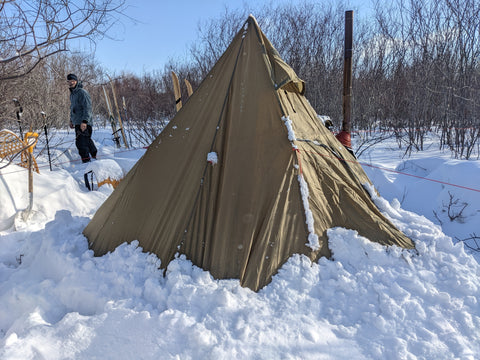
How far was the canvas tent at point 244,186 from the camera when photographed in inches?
92.8

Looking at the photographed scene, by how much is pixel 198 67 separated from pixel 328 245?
12.4 m

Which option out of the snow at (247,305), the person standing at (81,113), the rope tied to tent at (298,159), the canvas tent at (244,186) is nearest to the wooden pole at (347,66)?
the canvas tent at (244,186)

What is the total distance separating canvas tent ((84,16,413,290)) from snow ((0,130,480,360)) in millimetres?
148

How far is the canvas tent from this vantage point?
2357 mm

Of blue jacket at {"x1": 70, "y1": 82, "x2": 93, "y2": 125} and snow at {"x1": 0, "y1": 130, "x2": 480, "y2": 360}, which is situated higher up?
blue jacket at {"x1": 70, "y1": 82, "x2": 93, "y2": 125}

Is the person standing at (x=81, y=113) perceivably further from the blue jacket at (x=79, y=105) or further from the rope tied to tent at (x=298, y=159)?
the rope tied to tent at (x=298, y=159)

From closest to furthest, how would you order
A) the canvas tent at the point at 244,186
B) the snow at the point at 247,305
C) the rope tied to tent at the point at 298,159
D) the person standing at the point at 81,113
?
the snow at the point at 247,305, the canvas tent at the point at 244,186, the rope tied to tent at the point at 298,159, the person standing at the point at 81,113

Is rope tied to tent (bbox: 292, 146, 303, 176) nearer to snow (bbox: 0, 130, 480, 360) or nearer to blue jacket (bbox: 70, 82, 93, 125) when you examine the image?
snow (bbox: 0, 130, 480, 360)

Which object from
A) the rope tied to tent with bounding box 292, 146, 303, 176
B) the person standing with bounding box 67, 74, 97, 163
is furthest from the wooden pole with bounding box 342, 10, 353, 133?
the person standing with bounding box 67, 74, 97, 163

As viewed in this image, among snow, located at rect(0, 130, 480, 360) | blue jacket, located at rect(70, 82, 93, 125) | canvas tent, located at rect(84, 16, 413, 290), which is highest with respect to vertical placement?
blue jacket, located at rect(70, 82, 93, 125)

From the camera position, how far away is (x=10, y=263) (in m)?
3.07

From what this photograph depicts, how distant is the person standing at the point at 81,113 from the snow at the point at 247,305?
3903mm

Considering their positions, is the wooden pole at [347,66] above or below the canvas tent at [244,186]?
above

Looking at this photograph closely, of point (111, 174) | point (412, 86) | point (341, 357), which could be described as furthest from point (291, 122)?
point (412, 86)
